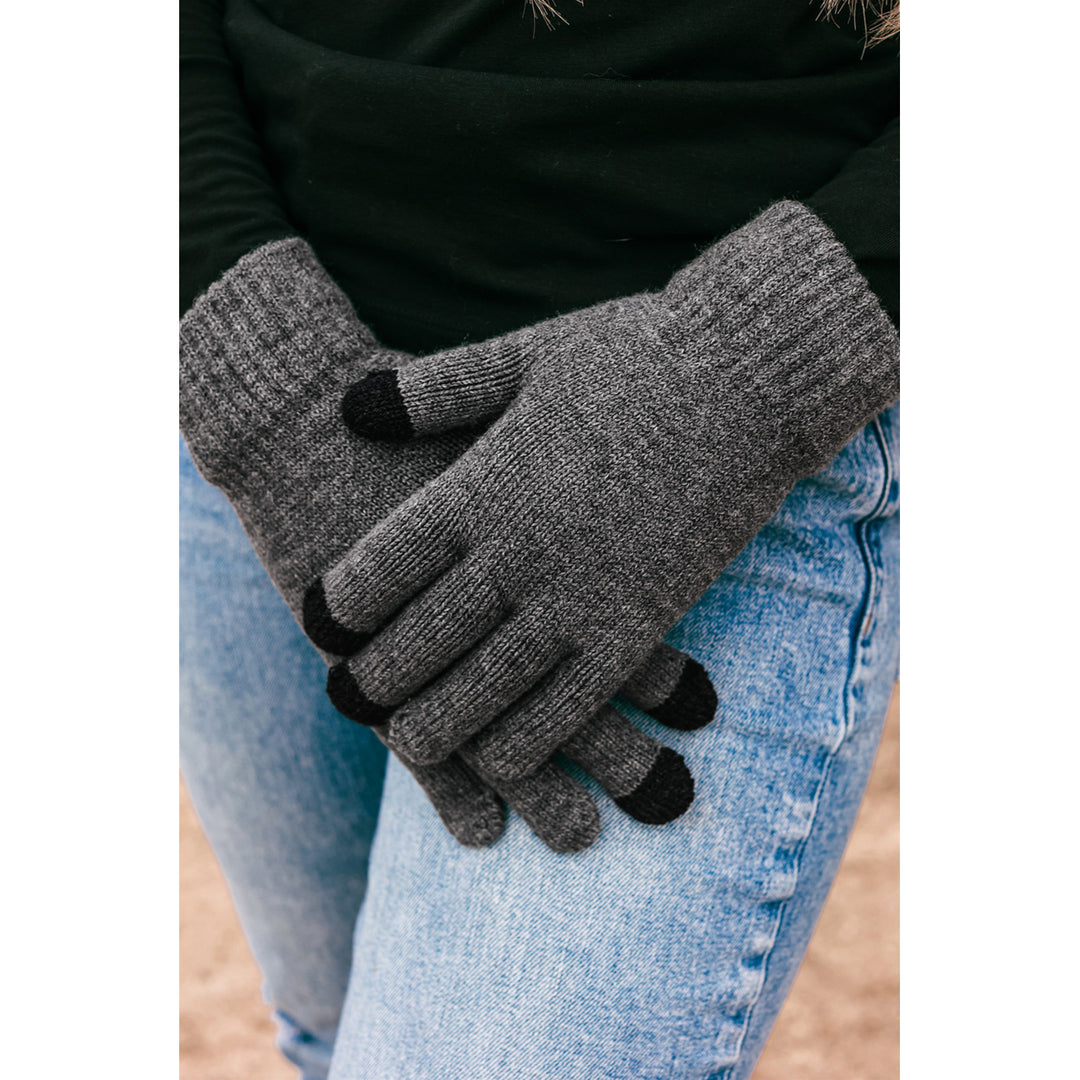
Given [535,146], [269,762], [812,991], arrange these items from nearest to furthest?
[535,146]
[269,762]
[812,991]

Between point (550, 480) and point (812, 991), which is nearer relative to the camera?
point (550, 480)

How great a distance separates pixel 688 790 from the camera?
0.76m

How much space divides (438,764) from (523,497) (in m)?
0.25

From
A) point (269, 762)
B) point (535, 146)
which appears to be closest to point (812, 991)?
point (269, 762)

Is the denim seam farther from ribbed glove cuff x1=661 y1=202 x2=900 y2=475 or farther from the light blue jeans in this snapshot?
ribbed glove cuff x1=661 y1=202 x2=900 y2=475

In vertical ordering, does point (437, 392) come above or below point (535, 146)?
below

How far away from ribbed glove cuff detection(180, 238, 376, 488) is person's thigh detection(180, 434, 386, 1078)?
0.25 metres

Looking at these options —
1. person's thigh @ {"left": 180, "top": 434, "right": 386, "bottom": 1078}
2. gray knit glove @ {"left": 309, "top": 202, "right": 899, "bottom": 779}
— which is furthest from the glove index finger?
person's thigh @ {"left": 180, "top": 434, "right": 386, "bottom": 1078}

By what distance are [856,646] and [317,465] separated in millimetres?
467

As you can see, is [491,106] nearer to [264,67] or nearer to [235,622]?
[264,67]

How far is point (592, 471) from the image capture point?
2.27 feet

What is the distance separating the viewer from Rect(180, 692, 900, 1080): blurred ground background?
6.77 ft

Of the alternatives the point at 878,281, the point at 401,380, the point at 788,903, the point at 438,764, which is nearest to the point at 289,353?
the point at 401,380

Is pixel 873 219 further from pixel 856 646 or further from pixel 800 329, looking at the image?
pixel 856 646
